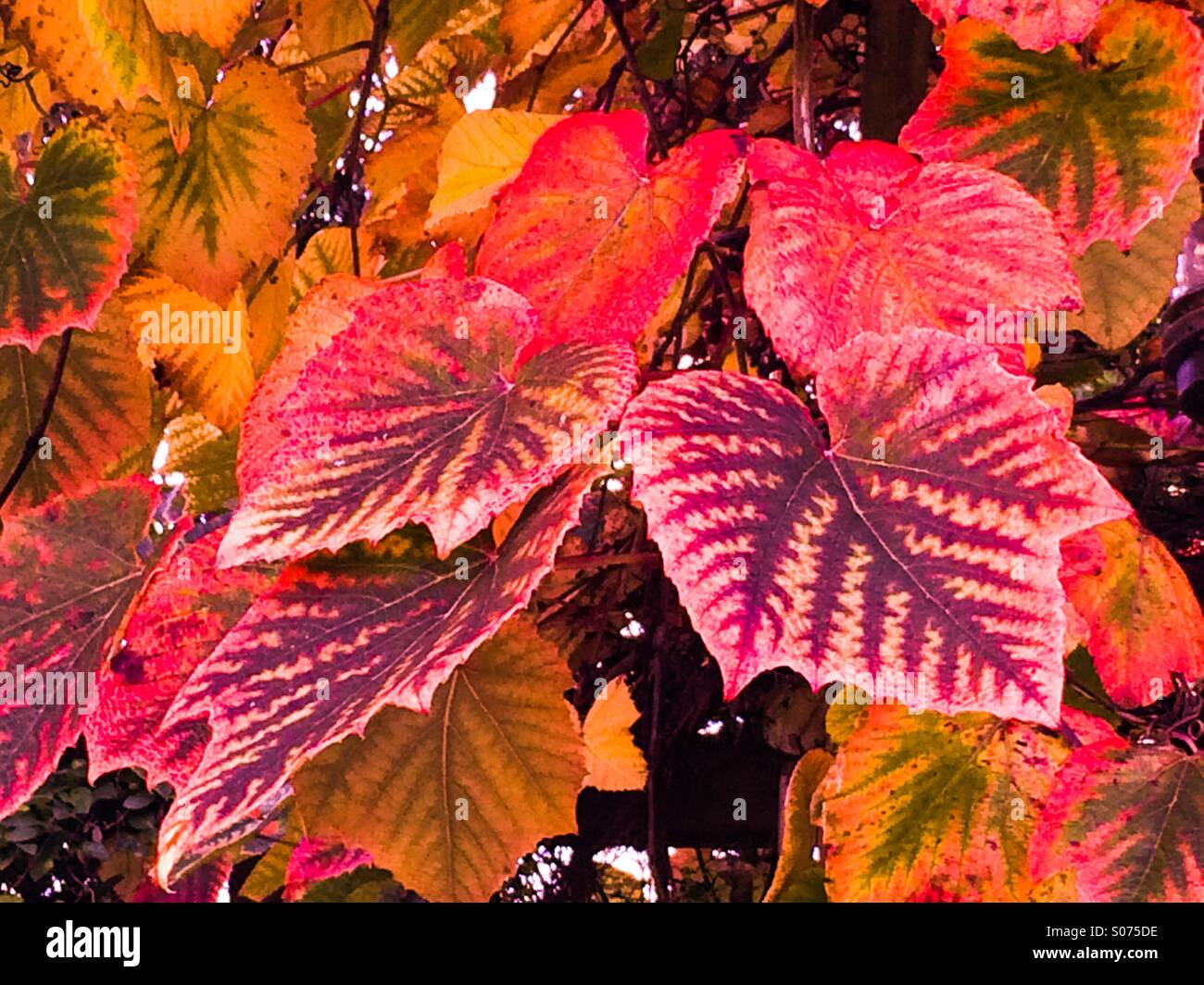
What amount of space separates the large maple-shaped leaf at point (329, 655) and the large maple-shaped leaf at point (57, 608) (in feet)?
0.27

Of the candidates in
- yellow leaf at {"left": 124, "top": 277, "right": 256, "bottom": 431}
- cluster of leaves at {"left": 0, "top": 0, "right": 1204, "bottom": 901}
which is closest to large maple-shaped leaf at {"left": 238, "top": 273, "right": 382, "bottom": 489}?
cluster of leaves at {"left": 0, "top": 0, "right": 1204, "bottom": 901}

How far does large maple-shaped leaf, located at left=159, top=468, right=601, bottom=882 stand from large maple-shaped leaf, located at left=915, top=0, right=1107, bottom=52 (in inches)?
6.0

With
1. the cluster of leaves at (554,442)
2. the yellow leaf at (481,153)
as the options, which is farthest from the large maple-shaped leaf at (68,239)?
the yellow leaf at (481,153)

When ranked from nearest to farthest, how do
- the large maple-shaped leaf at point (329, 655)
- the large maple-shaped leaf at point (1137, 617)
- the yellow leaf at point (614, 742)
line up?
the large maple-shaped leaf at point (329, 655)
the large maple-shaped leaf at point (1137, 617)
the yellow leaf at point (614, 742)

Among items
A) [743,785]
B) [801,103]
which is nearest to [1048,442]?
[801,103]

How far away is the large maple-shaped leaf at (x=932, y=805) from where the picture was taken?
1.31 ft

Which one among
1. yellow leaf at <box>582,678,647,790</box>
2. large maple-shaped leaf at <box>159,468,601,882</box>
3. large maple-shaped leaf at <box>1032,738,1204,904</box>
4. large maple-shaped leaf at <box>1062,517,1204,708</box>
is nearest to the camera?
large maple-shaped leaf at <box>159,468,601,882</box>

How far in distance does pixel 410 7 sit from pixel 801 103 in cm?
23

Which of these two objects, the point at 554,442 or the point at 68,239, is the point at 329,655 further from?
the point at 68,239

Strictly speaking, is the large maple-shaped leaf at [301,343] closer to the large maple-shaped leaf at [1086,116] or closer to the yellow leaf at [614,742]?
the large maple-shaped leaf at [1086,116]

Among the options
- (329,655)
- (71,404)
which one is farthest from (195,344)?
(329,655)

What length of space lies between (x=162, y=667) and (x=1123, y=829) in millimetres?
286

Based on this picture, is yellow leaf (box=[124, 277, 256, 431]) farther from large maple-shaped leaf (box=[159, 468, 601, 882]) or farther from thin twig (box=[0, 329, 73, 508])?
large maple-shaped leaf (box=[159, 468, 601, 882])

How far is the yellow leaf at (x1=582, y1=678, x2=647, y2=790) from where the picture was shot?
0.65 m
